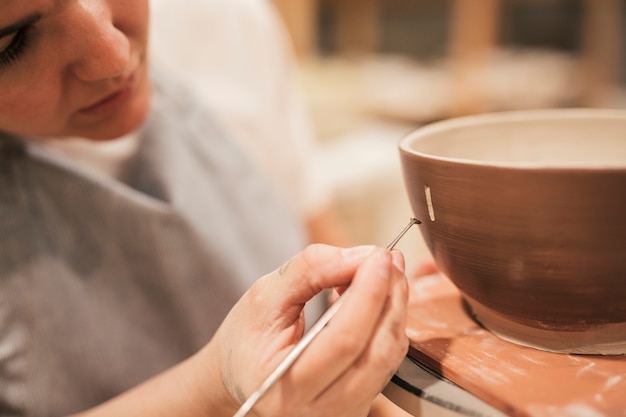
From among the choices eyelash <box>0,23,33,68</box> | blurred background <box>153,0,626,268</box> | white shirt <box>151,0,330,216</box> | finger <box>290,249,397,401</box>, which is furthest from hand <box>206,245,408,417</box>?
blurred background <box>153,0,626,268</box>

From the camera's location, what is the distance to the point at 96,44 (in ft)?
1.54

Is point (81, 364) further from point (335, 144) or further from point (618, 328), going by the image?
point (335, 144)

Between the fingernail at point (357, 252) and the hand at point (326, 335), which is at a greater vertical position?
the fingernail at point (357, 252)

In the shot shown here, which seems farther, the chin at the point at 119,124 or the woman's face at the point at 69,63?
the chin at the point at 119,124

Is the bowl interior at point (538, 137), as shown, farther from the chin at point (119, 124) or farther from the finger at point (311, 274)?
the chin at point (119, 124)

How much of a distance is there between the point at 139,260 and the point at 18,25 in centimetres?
32

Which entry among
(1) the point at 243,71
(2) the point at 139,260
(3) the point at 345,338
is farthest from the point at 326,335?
(1) the point at 243,71

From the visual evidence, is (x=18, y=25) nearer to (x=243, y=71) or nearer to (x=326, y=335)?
(x=326, y=335)

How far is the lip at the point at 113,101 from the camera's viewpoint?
0.55 metres

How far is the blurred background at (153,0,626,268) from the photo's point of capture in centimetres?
156

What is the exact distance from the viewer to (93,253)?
650 mm

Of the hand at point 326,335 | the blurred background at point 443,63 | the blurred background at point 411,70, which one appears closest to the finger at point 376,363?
the hand at point 326,335

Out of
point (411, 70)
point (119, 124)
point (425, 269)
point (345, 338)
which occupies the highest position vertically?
point (119, 124)

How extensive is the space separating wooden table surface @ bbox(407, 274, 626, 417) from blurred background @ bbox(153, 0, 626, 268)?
92cm
